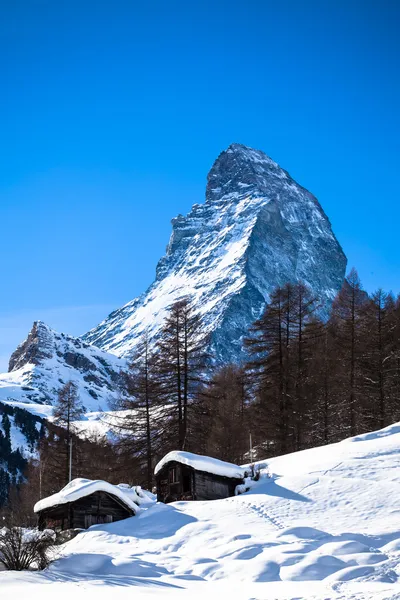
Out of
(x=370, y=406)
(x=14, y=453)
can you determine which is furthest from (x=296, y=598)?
(x=14, y=453)

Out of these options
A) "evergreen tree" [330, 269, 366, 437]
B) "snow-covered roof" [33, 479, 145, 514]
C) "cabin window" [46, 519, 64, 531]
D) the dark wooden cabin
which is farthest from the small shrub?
"evergreen tree" [330, 269, 366, 437]

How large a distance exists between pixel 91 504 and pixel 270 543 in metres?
11.0

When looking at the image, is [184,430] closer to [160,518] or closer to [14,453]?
[160,518]

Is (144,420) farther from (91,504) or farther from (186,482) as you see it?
(91,504)

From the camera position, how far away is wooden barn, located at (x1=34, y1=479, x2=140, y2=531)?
91.9 ft

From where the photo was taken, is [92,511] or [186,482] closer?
[92,511]

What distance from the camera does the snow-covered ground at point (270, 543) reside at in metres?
15.8

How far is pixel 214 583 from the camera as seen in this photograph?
1708 centimetres

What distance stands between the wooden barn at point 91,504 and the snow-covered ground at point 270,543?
47.7 inches

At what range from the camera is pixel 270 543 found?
20.0 meters

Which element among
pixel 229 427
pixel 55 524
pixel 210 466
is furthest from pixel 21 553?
pixel 229 427

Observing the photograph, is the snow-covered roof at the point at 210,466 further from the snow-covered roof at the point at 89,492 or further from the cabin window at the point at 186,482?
the snow-covered roof at the point at 89,492

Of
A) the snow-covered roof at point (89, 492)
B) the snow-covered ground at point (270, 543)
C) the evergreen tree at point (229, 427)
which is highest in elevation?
the evergreen tree at point (229, 427)

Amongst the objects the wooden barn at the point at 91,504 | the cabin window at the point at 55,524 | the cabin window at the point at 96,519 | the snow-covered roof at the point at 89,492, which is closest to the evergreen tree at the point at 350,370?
the snow-covered roof at the point at 89,492
